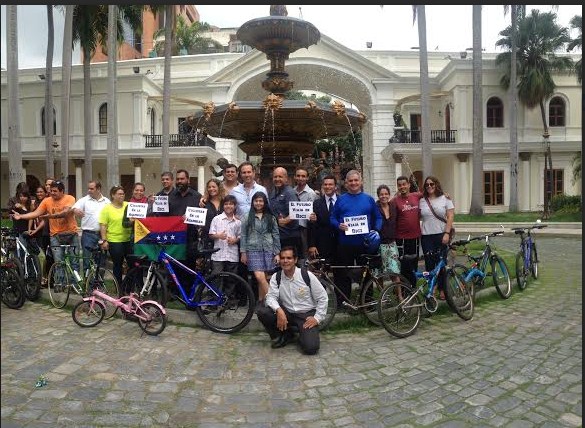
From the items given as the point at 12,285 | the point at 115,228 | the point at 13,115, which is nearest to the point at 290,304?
the point at 115,228

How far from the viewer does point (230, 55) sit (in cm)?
3484

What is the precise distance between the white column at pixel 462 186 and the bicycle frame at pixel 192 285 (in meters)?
28.0

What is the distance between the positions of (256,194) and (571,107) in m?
32.8

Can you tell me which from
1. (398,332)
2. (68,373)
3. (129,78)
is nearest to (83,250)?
(68,373)

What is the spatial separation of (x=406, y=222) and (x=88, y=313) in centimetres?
434

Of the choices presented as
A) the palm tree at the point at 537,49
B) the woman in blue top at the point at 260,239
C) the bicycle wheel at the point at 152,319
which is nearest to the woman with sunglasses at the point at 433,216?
the woman in blue top at the point at 260,239

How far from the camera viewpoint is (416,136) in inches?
1319

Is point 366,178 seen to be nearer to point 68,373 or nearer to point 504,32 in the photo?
point 504,32

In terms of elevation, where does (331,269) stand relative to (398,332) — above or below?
above

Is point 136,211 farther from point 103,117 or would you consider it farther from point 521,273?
point 103,117

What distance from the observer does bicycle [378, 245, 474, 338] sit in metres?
6.16

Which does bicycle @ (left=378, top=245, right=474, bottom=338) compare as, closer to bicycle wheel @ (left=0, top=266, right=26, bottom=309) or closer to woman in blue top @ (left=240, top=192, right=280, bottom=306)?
woman in blue top @ (left=240, top=192, right=280, bottom=306)

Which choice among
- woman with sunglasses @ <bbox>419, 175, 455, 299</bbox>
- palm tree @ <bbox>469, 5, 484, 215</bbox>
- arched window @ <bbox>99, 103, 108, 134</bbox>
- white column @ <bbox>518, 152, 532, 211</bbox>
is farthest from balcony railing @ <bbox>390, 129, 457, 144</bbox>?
woman with sunglasses @ <bbox>419, 175, 455, 299</bbox>

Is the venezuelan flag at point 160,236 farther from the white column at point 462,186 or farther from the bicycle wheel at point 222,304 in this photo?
the white column at point 462,186
